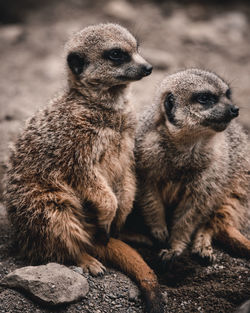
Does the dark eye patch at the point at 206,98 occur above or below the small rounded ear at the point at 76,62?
above

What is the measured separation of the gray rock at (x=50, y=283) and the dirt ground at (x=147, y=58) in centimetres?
7

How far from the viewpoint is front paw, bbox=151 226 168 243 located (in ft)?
12.2

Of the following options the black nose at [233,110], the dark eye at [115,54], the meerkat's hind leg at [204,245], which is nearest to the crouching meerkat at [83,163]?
the dark eye at [115,54]

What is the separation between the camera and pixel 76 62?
345 centimetres

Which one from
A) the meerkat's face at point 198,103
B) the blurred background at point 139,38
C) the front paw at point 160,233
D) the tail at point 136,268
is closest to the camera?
the tail at point 136,268

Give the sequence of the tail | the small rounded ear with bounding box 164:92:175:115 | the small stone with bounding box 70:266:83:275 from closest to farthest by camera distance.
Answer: the tail, the small stone with bounding box 70:266:83:275, the small rounded ear with bounding box 164:92:175:115

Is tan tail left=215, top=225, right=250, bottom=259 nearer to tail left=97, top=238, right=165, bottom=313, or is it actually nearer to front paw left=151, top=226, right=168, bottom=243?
front paw left=151, top=226, right=168, bottom=243

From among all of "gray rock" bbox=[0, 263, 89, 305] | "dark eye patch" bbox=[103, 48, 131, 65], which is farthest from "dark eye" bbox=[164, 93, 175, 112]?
"gray rock" bbox=[0, 263, 89, 305]

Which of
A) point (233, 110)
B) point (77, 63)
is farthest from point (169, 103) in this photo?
point (77, 63)

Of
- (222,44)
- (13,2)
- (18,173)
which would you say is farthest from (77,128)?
(13,2)

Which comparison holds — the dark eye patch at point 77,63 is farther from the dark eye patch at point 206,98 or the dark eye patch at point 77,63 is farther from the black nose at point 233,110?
the black nose at point 233,110

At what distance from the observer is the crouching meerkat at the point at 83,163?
3.27 meters

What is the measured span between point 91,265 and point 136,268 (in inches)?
14.4

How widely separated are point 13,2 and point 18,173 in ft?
20.7
